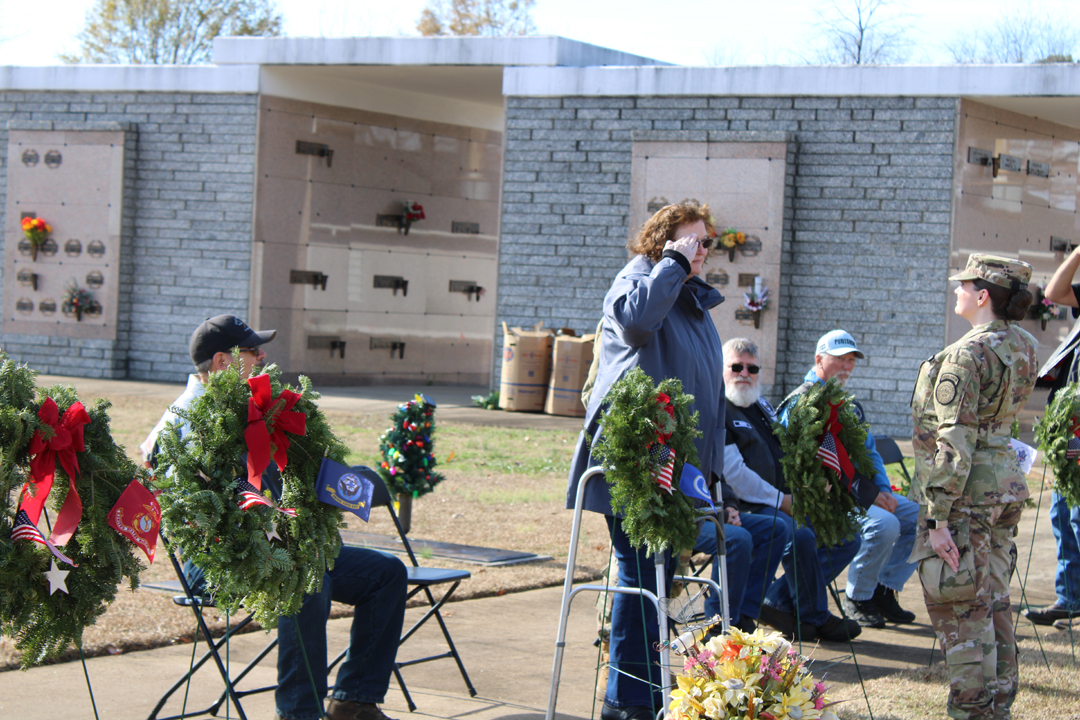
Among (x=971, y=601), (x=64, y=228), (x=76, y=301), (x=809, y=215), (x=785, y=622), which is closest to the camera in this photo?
(x=971, y=601)

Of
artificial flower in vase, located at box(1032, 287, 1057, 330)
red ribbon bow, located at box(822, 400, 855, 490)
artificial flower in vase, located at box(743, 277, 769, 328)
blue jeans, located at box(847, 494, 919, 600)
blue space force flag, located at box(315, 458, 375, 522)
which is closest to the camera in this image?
blue space force flag, located at box(315, 458, 375, 522)

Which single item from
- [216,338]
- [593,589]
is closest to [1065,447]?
[593,589]

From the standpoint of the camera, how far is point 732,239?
44.3ft

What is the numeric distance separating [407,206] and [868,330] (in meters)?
7.52

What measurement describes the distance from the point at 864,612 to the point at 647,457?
2774mm

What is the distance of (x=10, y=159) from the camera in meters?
16.5

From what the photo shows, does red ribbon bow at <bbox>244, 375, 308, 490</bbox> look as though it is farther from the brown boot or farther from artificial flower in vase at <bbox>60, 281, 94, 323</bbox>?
artificial flower in vase at <bbox>60, 281, 94, 323</bbox>

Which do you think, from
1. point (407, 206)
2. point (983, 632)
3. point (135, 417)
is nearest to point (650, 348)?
point (983, 632)

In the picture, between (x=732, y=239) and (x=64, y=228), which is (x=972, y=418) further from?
(x=64, y=228)

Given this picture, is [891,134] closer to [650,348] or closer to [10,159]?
[650,348]

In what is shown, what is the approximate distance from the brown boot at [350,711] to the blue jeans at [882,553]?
272 centimetres

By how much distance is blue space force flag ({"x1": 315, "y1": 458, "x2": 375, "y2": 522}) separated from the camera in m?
3.40

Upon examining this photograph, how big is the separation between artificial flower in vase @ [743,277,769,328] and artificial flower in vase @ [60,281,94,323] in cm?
904

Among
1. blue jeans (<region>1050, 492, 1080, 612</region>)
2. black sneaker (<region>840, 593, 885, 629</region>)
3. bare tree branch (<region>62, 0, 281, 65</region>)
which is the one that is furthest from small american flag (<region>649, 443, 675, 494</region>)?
bare tree branch (<region>62, 0, 281, 65</region>)
